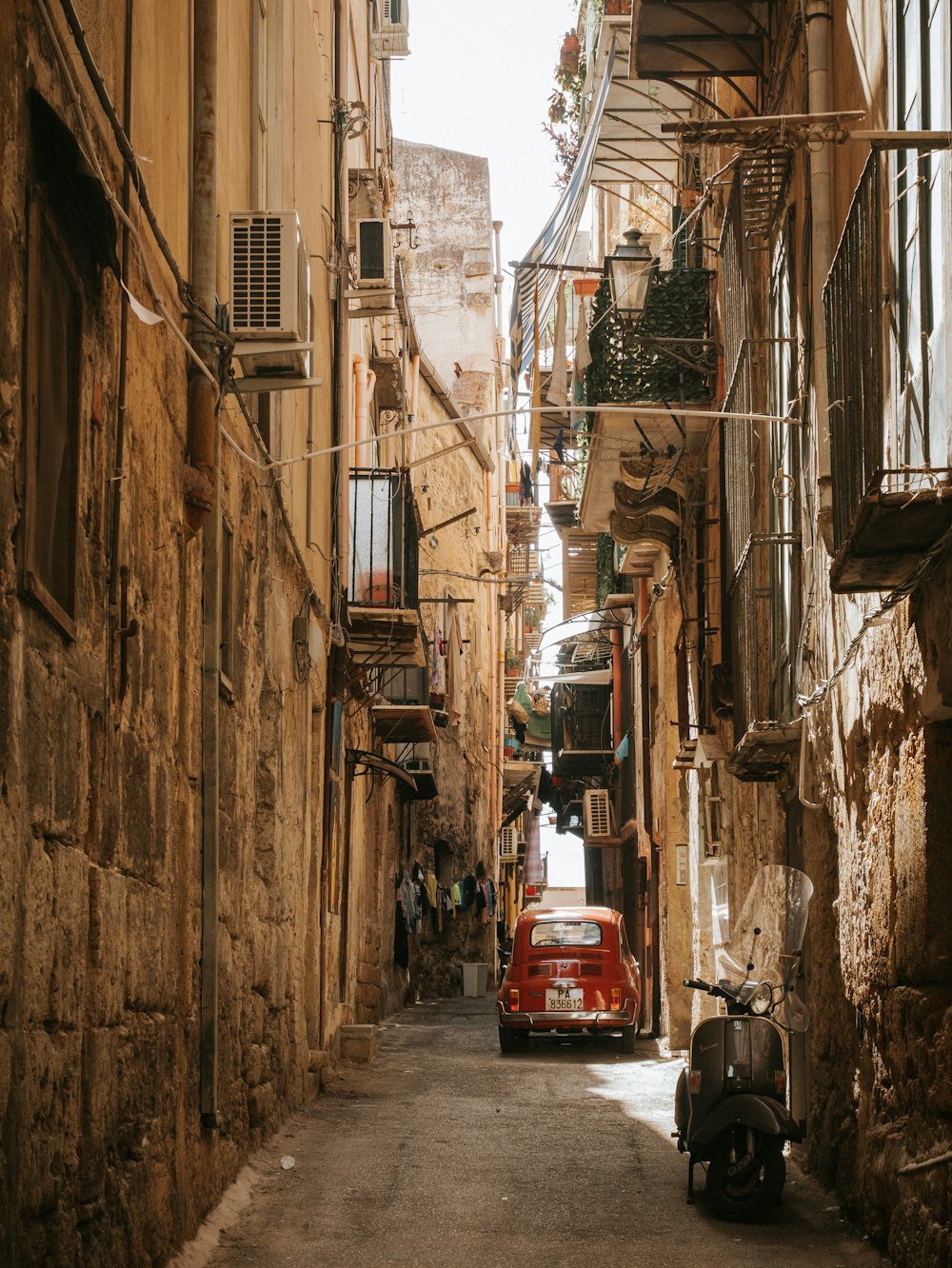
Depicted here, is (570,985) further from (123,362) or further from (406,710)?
(123,362)

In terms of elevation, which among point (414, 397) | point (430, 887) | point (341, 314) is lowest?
point (430, 887)

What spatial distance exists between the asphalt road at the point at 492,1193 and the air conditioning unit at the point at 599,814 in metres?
16.8

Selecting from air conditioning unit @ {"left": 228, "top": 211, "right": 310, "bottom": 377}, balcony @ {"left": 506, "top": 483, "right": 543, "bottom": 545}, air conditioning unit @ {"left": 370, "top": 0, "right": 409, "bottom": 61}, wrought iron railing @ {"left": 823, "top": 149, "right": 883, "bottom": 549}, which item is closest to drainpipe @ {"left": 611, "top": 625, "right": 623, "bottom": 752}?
air conditioning unit @ {"left": 370, "top": 0, "right": 409, "bottom": 61}

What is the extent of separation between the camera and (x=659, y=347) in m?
16.3

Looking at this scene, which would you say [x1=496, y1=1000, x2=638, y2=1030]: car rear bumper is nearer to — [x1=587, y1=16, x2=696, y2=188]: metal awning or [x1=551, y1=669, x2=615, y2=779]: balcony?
[x1=587, y1=16, x2=696, y2=188]: metal awning

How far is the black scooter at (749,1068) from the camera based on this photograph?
8.33 metres

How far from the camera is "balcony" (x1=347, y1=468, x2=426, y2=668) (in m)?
17.8

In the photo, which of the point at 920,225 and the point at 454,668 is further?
the point at 454,668

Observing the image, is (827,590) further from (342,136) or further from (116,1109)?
(342,136)

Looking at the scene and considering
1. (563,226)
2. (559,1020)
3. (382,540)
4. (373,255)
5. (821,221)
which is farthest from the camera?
(382,540)

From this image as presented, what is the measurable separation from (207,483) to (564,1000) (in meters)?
11.7

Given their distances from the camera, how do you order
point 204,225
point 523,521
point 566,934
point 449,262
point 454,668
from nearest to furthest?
point 204,225, point 566,934, point 454,668, point 449,262, point 523,521

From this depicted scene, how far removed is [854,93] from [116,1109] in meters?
6.32

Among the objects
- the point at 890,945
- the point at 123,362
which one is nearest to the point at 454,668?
the point at 890,945
